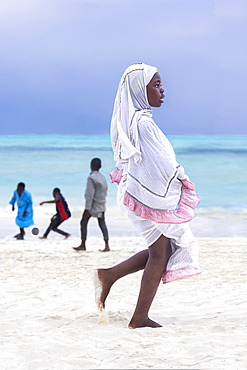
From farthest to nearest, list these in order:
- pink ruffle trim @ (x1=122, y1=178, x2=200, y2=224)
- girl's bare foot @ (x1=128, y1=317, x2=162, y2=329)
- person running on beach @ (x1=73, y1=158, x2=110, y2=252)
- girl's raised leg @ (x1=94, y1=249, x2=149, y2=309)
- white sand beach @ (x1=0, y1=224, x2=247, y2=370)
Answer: person running on beach @ (x1=73, y1=158, x2=110, y2=252)
girl's raised leg @ (x1=94, y1=249, x2=149, y2=309)
girl's bare foot @ (x1=128, y1=317, x2=162, y2=329)
pink ruffle trim @ (x1=122, y1=178, x2=200, y2=224)
white sand beach @ (x1=0, y1=224, x2=247, y2=370)

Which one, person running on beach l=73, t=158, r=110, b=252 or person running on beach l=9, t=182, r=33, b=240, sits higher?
person running on beach l=73, t=158, r=110, b=252

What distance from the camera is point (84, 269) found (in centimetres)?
684

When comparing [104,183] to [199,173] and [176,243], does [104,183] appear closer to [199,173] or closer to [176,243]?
[176,243]

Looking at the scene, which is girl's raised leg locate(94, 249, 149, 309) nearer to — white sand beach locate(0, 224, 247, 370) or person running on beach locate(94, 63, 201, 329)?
person running on beach locate(94, 63, 201, 329)

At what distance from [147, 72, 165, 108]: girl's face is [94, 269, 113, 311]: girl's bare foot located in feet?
3.91

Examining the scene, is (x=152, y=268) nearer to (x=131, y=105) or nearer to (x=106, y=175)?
(x=131, y=105)

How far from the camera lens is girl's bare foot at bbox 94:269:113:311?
388 centimetres


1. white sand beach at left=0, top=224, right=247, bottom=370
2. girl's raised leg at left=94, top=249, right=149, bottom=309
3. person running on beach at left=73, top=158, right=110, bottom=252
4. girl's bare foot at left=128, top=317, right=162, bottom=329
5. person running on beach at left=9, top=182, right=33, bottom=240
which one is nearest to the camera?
white sand beach at left=0, top=224, right=247, bottom=370

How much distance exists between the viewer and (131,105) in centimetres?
364

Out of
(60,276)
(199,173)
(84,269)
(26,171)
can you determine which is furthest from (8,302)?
(26,171)

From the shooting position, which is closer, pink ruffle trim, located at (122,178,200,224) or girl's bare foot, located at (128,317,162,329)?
pink ruffle trim, located at (122,178,200,224)

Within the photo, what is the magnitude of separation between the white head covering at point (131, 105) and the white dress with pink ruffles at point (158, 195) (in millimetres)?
52

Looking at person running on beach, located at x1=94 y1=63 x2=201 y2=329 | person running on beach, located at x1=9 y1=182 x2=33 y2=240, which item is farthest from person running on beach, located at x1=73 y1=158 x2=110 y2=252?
person running on beach, located at x1=94 y1=63 x2=201 y2=329

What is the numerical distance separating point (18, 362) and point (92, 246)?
20.9ft
